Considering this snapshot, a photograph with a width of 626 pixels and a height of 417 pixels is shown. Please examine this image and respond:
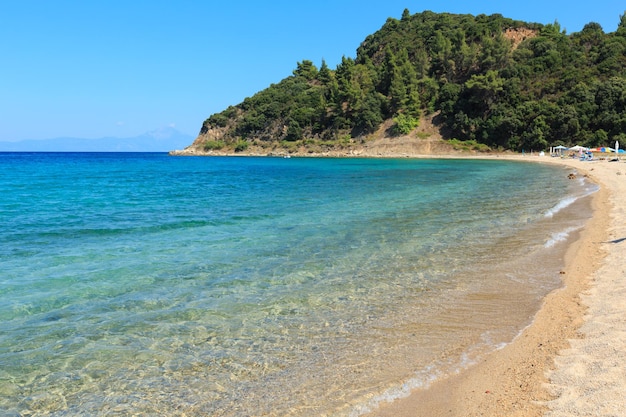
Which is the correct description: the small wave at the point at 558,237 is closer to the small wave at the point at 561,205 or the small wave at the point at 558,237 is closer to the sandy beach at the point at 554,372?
the small wave at the point at 561,205

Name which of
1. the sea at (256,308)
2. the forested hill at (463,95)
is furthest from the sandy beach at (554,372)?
the forested hill at (463,95)

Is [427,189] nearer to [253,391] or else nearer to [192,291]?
[192,291]

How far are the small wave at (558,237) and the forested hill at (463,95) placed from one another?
242 ft

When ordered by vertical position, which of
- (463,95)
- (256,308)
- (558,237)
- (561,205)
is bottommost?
(256,308)

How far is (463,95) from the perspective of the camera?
100375 mm

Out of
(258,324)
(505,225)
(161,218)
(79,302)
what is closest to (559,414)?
(258,324)

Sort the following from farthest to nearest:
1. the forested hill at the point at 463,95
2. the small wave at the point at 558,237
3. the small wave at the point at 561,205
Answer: the forested hill at the point at 463,95, the small wave at the point at 561,205, the small wave at the point at 558,237

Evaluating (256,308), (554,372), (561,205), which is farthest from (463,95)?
(554,372)

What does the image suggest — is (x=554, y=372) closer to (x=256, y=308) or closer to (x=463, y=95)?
(x=256, y=308)

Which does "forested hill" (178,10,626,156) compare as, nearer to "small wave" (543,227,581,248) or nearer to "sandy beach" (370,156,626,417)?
"small wave" (543,227,581,248)

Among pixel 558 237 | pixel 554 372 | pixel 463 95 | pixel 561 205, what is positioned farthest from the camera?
pixel 463 95

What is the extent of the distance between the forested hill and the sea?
77611 millimetres

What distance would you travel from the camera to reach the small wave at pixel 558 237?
12.5 m

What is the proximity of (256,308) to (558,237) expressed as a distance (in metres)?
10.3
